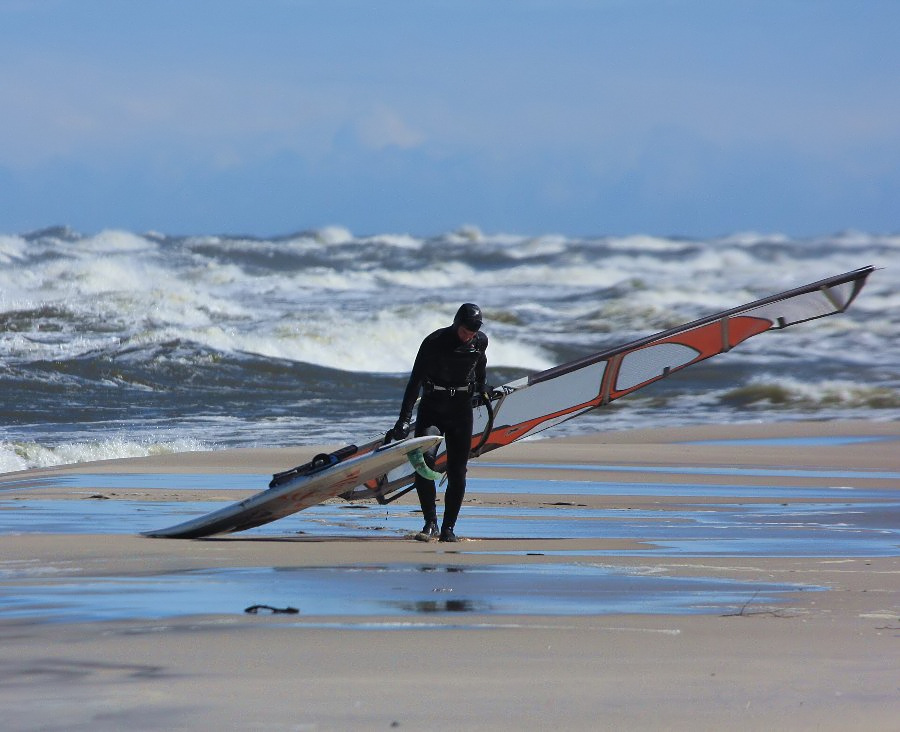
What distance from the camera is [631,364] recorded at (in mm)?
9117

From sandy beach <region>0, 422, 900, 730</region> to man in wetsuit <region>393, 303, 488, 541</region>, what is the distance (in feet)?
0.81

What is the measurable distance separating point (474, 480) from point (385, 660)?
21.0ft

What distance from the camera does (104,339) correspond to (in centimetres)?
2392

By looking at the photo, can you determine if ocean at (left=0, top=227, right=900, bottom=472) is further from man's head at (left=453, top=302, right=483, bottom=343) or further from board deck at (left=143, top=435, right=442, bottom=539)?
man's head at (left=453, top=302, right=483, bottom=343)

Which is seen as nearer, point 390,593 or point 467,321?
point 390,593

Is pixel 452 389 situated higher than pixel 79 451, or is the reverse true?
pixel 452 389

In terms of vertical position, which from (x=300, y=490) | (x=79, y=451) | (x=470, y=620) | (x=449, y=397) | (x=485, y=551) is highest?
(x=449, y=397)

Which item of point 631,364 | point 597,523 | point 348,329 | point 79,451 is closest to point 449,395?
point 597,523

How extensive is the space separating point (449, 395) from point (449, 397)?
12mm

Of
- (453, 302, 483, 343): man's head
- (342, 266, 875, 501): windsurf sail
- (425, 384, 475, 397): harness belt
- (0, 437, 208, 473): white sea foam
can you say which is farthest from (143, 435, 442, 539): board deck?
(0, 437, 208, 473): white sea foam

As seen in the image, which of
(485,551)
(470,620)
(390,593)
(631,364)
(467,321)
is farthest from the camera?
(631,364)

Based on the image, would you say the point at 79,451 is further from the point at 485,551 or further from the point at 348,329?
the point at 348,329

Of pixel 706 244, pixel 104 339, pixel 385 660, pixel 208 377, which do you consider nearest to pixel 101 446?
pixel 208 377

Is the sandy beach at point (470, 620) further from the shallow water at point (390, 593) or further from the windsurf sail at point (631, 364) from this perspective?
the windsurf sail at point (631, 364)
